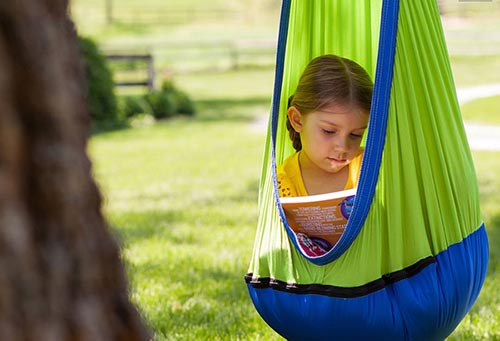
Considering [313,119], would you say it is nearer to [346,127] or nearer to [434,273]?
[346,127]

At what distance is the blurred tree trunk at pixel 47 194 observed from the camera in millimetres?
986

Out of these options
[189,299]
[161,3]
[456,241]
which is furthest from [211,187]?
[161,3]

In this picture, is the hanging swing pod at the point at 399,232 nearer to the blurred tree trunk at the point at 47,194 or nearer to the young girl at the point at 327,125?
the young girl at the point at 327,125

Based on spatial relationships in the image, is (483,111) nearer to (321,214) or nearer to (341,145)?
(341,145)

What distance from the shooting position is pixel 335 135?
2.81m

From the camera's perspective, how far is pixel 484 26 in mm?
30031

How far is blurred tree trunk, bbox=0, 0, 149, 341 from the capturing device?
3.23ft

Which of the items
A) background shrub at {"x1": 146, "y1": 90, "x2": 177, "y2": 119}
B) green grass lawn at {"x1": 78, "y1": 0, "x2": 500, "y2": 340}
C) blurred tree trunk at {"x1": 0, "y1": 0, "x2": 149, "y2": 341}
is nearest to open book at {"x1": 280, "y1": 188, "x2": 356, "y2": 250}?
green grass lawn at {"x1": 78, "y1": 0, "x2": 500, "y2": 340}

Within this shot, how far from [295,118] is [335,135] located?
0.59ft

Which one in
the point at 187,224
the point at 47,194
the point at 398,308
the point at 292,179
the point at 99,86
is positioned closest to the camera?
the point at 47,194

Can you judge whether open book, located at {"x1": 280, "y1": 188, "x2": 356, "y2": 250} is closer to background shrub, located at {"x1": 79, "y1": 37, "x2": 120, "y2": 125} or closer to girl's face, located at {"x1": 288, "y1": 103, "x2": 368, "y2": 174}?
girl's face, located at {"x1": 288, "y1": 103, "x2": 368, "y2": 174}

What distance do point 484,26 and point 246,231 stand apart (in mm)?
27150

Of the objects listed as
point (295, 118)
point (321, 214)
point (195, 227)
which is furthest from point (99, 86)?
point (321, 214)

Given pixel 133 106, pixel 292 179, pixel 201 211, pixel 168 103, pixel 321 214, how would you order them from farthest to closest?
pixel 168 103 → pixel 133 106 → pixel 201 211 → pixel 292 179 → pixel 321 214
